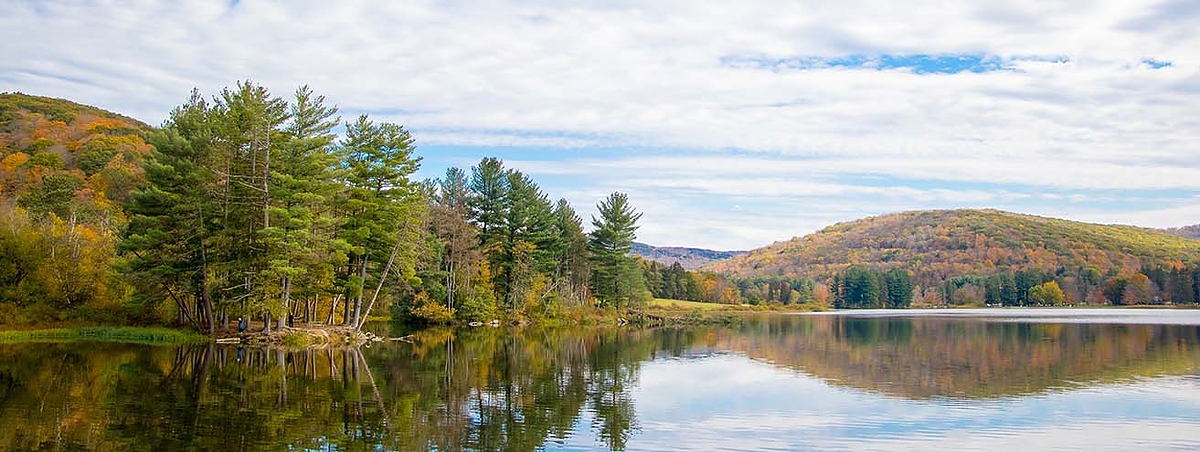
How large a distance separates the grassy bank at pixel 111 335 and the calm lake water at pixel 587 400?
3490 millimetres

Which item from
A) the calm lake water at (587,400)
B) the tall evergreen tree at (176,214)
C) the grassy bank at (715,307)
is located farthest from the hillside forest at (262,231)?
the grassy bank at (715,307)

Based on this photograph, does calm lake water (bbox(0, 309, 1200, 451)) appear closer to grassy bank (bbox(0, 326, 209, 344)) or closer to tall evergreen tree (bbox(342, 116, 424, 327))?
grassy bank (bbox(0, 326, 209, 344))

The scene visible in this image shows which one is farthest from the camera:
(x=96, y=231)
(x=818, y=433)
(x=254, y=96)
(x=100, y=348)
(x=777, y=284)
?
(x=777, y=284)

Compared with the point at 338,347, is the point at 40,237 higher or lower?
higher

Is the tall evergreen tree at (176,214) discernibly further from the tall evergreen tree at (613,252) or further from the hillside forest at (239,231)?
the tall evergreen tree at (613,252)

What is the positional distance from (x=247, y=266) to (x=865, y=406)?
29.7 metres

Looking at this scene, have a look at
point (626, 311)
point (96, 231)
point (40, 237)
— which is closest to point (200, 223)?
point (40, 237)

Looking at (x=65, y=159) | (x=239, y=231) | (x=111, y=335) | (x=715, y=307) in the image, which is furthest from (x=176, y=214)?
(x=715, y=307)

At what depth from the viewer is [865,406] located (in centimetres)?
2323

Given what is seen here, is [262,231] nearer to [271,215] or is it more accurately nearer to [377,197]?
[271,215]

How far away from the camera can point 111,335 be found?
4241 centimetres

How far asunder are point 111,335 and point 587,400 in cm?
3000

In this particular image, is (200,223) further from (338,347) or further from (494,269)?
(494,269)

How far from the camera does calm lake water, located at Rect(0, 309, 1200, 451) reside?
679 inches
